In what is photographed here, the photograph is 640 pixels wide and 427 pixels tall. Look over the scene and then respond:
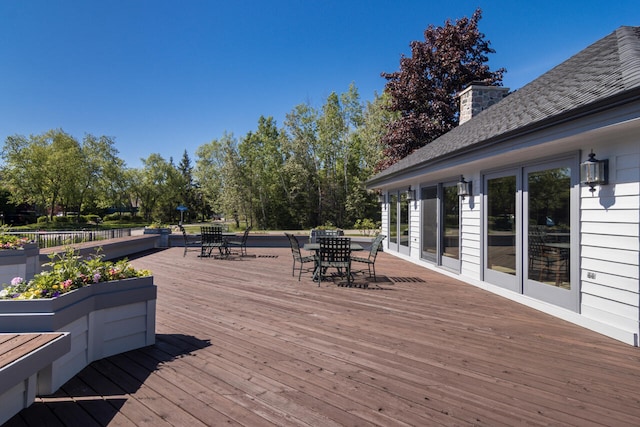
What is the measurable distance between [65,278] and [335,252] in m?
4.13

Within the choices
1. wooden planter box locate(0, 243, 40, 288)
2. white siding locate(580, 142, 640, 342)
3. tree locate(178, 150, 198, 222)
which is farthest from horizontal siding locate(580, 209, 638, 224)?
tree locate(178, 150, 198, 222)

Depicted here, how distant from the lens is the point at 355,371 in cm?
267

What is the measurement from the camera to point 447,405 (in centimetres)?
217

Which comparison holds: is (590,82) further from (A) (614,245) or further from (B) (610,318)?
(B) (610,318)

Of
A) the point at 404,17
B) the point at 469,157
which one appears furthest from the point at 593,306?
the point at 404,17

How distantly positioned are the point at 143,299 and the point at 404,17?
1834cm

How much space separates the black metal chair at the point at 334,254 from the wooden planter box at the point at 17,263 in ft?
14.3

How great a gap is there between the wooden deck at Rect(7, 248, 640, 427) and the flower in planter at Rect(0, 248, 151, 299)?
2.30 feet

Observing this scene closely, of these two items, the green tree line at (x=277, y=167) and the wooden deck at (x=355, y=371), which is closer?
the wooden deck at (x=355, y=371)

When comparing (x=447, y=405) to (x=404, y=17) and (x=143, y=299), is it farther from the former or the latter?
(x=404, y=17)

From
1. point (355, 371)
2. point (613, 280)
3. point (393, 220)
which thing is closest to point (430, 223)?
point (393, 220)

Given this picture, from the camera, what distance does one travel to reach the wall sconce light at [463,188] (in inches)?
247

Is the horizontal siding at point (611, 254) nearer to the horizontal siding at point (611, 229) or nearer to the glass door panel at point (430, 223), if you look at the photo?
the horizontal siding at point (611, 229)

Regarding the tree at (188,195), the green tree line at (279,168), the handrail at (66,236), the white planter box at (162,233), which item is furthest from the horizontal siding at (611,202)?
the tree at (188,195)
